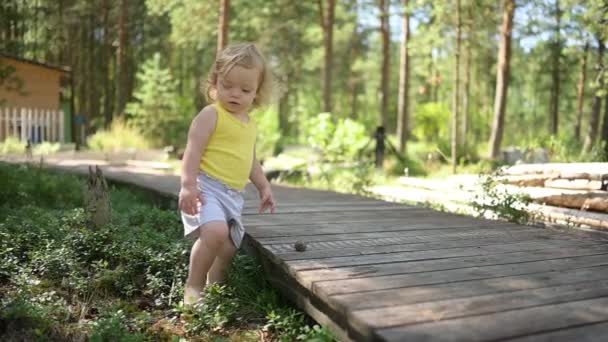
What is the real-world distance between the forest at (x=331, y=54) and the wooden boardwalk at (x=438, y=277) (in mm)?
4811

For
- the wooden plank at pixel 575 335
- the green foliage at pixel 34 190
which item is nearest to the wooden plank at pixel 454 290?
the wooden plank at pixel 575 335

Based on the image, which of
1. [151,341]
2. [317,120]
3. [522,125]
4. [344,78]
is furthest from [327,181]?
[522,125]

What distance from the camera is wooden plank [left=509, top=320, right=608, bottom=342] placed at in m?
1.84

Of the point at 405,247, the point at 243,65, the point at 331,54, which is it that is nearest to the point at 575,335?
the point at 405,247

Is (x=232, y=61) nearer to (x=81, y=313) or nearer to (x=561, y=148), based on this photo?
(x=81, y=313)

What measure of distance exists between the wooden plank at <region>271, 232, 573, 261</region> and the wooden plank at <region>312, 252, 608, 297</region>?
0.49 m

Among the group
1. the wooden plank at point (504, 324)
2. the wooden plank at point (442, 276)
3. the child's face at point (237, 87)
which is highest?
the child's face at point (237, 87)

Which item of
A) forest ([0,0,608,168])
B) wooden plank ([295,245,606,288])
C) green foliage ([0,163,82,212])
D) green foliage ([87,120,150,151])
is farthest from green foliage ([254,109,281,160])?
wooden plank ([295,245,606,288])

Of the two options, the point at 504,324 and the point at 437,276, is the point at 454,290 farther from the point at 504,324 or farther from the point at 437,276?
the point at 504,324

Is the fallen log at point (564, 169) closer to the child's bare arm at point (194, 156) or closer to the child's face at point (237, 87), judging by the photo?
the child's face at point (237, 87)

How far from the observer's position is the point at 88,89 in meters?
29.1

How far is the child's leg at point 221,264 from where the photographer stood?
3180 millimetres

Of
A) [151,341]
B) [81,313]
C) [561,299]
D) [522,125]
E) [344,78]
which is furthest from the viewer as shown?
[522,125]

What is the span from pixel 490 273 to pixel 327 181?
23.0 ft
